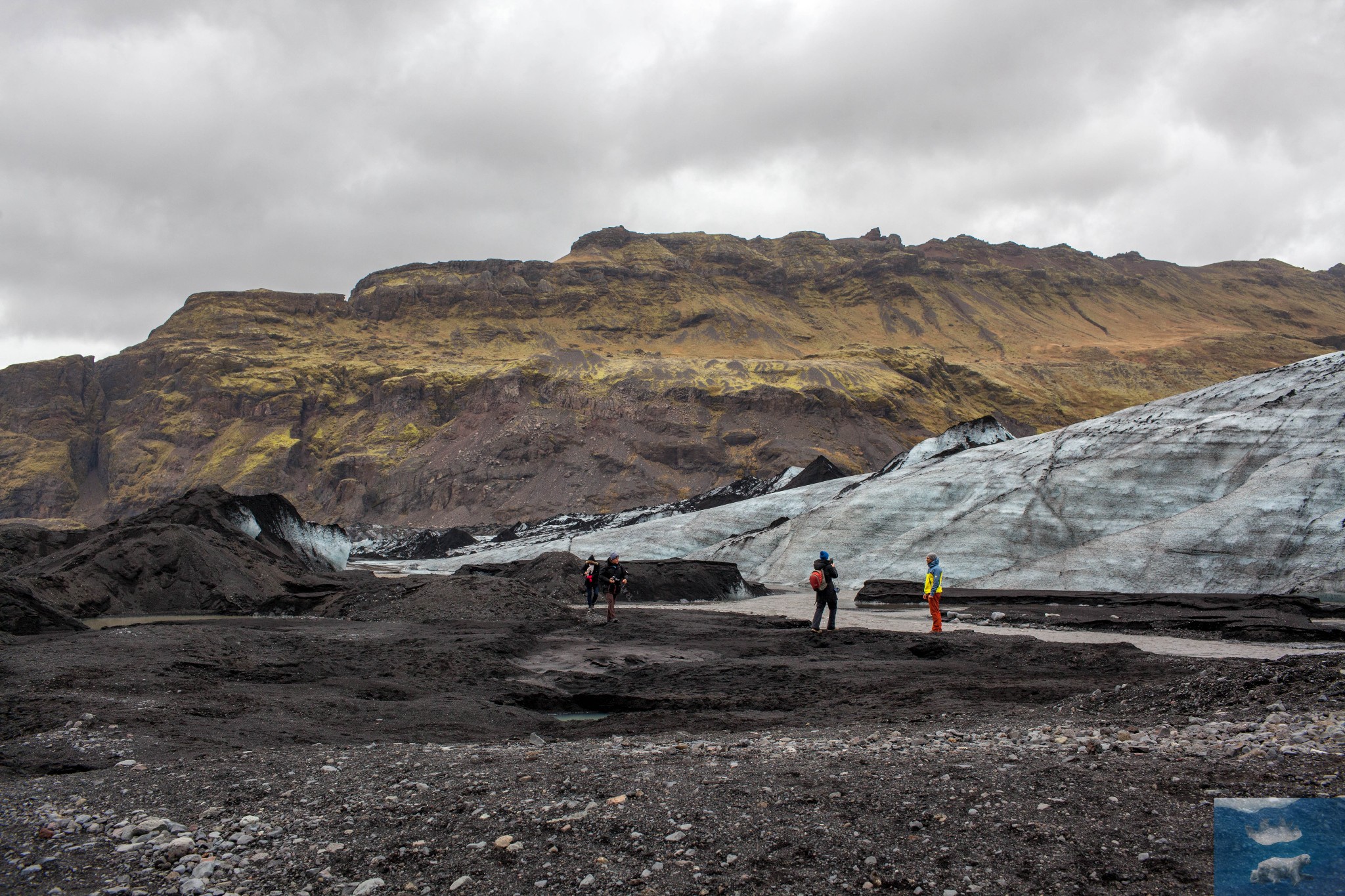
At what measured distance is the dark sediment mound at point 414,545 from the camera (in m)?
54.5

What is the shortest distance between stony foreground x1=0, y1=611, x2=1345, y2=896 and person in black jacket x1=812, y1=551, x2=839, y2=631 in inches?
241

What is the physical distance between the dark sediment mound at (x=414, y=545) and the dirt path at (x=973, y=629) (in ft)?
95.9

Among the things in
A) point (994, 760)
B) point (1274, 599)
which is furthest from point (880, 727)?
point (1274, 599)

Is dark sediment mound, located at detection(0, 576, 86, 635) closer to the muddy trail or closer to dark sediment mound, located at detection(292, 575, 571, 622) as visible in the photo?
the muddy trail

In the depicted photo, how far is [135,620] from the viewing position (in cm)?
2108

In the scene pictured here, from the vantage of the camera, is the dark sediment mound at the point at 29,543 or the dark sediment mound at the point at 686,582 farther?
the dark sediment mound at the point at 29,543

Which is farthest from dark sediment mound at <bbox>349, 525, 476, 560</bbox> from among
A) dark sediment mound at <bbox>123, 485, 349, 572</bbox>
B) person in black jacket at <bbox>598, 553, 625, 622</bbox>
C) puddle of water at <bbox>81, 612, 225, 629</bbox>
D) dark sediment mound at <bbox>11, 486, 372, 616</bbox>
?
person in black jacket at <bbox>598, 553, 625, 622</bbox>

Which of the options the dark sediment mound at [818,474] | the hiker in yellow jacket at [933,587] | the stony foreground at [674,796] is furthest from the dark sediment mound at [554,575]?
the dark sediment mound at [818,474]

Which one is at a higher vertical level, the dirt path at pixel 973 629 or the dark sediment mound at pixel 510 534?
the dark sediment mound at pixel 510 534

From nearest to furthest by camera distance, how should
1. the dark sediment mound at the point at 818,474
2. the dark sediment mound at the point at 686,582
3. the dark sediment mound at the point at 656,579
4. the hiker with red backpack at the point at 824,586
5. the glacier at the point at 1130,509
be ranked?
1. the hiker with red backpack at the point at 824,586
2. the glacier at the point at 1130,509
3. the dark sediment mound at the point at 656,579
4. the dark sediment mound at the point at 686,582
5. the dark sediment mound at the point at 818,474

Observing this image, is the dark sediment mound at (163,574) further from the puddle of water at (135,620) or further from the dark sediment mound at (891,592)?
the dark sediment mound at (891,592)

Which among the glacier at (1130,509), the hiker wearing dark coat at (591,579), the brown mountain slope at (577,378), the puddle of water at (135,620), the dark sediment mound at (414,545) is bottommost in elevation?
the puddle of water at (135,620)

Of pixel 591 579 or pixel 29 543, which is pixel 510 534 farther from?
pixel 591 579

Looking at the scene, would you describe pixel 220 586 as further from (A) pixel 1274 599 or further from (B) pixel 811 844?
(A) pixel 1274 599
